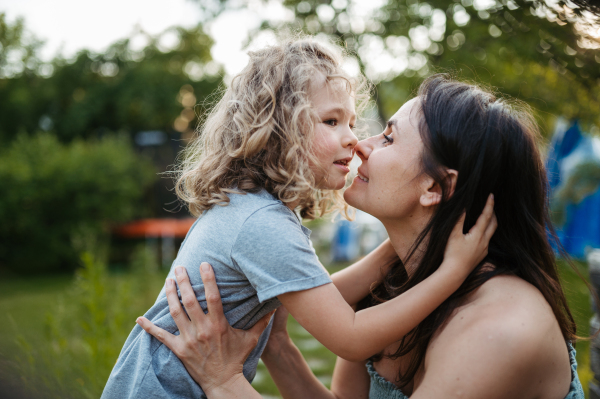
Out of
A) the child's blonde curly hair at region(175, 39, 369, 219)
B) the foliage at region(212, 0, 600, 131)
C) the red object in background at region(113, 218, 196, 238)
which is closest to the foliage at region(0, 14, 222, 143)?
the red object in background at region(113, 218, 196, 238)

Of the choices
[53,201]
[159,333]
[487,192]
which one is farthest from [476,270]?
[53,201]

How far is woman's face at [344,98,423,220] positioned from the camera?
1.77 m

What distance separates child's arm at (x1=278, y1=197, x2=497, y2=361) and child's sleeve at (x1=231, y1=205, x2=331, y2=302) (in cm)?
5

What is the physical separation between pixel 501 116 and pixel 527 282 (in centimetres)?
58

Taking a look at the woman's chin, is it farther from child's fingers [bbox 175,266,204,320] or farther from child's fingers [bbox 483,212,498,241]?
child's fingers [bbox 175,266,204,320]

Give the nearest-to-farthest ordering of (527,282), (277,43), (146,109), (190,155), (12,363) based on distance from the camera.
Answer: (527,282) → (12,363) → (277,43) → (190,155) → (146,109)

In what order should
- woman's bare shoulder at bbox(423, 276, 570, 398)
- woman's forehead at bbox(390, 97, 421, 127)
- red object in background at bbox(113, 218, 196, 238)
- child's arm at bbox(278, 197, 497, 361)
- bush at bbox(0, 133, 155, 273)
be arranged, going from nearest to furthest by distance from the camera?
woman's bare shoulder at bbox(423, 276, 570, 398) → child's arm at bbox(278, 197, 497, 361) → woman's forehead at bbox(390, 97, 421, 127) → bush at bbox(0, 133, 155, 273) → red object in background at bbox(113, 218, 196, 238)

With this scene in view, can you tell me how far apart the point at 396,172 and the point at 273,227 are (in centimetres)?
52

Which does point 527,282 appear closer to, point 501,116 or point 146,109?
point 501,116

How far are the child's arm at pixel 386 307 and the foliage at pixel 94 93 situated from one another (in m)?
12.5

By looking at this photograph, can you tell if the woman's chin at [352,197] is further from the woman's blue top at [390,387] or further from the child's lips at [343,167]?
the woman's blue top at [390,387]

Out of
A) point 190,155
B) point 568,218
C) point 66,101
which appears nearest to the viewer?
point 190,155

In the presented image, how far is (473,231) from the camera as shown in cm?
158

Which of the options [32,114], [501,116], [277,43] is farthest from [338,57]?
[32,114]
